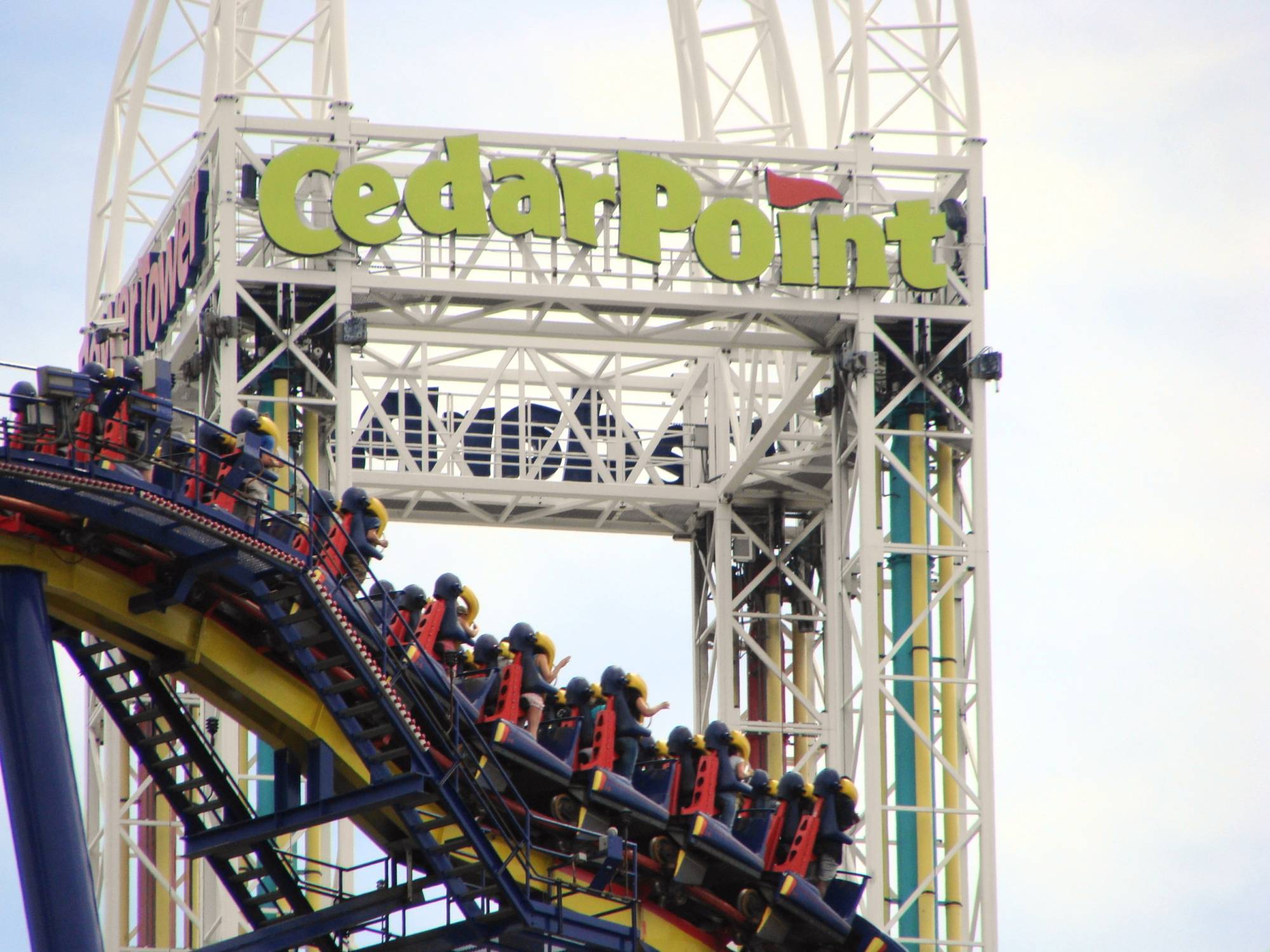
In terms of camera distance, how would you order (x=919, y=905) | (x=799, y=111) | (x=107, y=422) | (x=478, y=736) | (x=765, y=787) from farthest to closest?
(x=799, y=111)
(x=919, y=905)
(x=765, y=787)
(x=478, y=736)
(x=107, y=422)

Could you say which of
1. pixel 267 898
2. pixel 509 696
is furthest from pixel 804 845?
pixel 267 898

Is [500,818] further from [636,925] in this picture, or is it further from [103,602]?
[103,602]

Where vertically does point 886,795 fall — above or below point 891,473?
below

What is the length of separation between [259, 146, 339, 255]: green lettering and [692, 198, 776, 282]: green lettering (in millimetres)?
6060

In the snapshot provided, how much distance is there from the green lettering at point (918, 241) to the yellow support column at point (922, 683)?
2.21 metres

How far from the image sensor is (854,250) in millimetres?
49875

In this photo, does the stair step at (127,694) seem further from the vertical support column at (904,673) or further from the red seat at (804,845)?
the vertical support column at (904,673)

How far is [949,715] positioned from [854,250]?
25.4ft

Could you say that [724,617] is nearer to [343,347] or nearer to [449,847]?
[343,347]

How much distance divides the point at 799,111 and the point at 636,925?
19504 mm

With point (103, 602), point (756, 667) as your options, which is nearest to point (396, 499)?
point (756, 667)

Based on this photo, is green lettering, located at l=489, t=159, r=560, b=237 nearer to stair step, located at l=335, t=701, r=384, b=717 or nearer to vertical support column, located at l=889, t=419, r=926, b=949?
vertical support column, located at l=889, t=419, r=926, b=949

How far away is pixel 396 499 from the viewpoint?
57.9 m

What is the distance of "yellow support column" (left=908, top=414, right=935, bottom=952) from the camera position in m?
47.6
